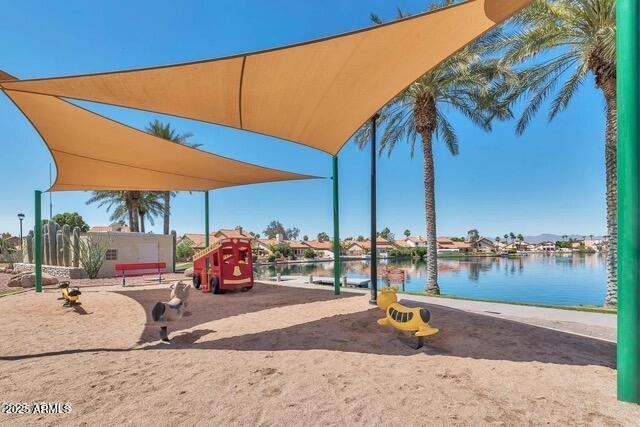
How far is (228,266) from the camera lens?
384 inches

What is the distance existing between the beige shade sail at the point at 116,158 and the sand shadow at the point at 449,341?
4.64m

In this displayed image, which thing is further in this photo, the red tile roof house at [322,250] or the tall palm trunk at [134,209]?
the red tile roof house at [322,250]

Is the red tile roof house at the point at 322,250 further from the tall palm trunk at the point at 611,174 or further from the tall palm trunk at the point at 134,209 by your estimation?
the tall palm trunk at the point at 611,174

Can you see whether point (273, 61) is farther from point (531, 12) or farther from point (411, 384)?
point (531, 12)

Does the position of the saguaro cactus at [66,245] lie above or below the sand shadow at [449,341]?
above

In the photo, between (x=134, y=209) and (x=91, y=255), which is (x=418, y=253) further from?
(x=91, y=255)

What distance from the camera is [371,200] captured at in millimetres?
7477

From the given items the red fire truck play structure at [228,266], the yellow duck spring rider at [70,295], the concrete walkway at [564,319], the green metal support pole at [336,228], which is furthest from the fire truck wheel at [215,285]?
the concrete walkway at [564,319]

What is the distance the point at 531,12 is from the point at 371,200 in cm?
775

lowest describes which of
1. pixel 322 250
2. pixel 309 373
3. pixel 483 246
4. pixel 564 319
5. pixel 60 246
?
pixel 483 246

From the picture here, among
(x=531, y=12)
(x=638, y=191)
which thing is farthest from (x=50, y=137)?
(x=531, y=12)

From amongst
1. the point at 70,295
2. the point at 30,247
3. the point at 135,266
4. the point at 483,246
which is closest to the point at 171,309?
the point at 70,295

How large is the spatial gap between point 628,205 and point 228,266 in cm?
901

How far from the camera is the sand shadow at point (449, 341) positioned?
393cm
